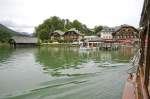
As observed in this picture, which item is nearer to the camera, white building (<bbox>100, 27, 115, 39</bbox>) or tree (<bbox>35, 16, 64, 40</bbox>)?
white building (<bbox>100, 27, 115, 39</bbox>)

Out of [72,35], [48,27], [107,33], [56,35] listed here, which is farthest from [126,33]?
[48,27]

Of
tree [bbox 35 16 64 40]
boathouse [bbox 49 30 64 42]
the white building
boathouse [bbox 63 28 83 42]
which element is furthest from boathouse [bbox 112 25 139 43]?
tree [bbox 35 16 64 40]

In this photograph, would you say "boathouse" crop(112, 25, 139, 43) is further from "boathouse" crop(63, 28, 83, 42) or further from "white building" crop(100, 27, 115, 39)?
"boathouse" crop(63, 28, 83, 42)

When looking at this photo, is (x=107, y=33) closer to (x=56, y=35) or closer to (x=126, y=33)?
(x=126, y=33)

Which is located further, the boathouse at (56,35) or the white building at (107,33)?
the boathouse at (56,35)

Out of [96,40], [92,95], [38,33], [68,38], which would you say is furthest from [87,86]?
[38,33]

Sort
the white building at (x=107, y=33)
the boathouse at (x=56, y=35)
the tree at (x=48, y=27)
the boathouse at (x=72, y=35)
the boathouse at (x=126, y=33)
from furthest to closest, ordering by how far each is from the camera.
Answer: the tree at (x=48, y=27) < the boathouse at (x=56, y=35) < the boathouse at (x=72, y=35) < the white building at (x=107, y=33) < the boathouse at (x=126, y=33)

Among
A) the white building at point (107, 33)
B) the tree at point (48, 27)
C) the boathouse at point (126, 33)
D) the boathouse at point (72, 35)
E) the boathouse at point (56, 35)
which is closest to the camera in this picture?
the boathouse at point (126, 33)

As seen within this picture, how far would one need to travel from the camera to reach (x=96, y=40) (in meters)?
83.5

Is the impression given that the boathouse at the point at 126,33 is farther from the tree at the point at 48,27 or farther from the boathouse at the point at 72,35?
the tree at the point at 48,27

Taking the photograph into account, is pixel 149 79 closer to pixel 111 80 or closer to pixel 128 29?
pixel 111 80

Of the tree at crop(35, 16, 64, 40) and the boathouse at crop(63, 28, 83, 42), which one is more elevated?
the tree at crop(35, 16, 64, 40)

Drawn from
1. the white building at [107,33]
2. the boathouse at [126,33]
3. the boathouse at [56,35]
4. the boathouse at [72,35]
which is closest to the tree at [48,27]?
the boathouse at [56,35]

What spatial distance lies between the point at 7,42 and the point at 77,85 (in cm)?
8311
